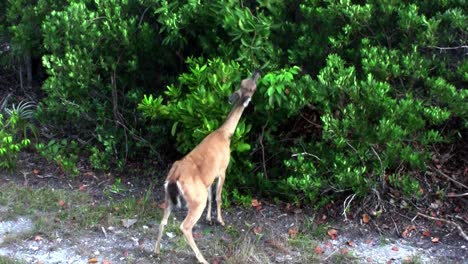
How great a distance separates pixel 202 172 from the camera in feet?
20.7

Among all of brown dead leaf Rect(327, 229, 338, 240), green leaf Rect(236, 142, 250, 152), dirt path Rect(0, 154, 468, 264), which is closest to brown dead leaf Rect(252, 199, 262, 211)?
dirt path Rect(0, 154, 468, 264)

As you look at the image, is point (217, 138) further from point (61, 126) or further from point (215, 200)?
point (61, 126)

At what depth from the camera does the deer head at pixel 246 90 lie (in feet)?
21.3

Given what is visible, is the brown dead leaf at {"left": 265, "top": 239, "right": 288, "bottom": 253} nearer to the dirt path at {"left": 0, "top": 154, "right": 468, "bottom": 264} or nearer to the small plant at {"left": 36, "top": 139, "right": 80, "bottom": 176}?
the dirt path at {"left": 0, "top": 154, "right": 468, "bottom": 264}

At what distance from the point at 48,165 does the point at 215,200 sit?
7.60 ft

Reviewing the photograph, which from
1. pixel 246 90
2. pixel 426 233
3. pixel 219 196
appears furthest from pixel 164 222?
pixel 426 233

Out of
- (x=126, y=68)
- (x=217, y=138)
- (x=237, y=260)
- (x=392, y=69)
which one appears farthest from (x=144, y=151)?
(x=392, y=69)

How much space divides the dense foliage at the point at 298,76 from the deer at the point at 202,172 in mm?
355

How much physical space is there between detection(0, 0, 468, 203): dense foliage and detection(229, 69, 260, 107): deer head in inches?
11.0

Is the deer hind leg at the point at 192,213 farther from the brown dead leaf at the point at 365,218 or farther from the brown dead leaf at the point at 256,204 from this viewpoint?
the brown dead leaf at the point at 365,218

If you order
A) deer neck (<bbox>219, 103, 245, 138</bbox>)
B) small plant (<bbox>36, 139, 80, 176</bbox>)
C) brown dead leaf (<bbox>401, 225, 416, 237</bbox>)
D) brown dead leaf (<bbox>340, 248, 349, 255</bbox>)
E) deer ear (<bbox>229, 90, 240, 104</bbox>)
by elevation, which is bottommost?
brown dead leaf (<bbox>401, 225, 416, 237</bbox>)

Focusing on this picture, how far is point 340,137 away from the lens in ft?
22.4

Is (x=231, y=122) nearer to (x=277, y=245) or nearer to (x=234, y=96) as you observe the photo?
(x=234, y=96)

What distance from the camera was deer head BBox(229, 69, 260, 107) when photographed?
6480mm
